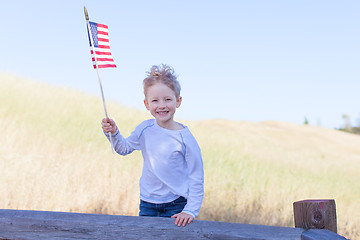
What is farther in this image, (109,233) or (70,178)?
(70,178)

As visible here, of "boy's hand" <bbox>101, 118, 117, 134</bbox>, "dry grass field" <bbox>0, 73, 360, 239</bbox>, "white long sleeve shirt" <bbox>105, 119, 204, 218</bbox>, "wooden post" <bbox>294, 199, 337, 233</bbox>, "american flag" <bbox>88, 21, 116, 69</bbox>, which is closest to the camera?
"wooden post" <bbox>294, 199, 337, 233</bbox>

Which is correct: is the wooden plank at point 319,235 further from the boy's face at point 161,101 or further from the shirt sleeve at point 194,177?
the boy's face at point 161,101

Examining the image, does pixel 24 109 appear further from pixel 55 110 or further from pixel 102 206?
pixel 102 206

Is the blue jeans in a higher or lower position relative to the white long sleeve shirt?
lower

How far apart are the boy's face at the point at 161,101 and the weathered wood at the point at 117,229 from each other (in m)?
0.71

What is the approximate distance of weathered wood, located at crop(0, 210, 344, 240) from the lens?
97.8 inches

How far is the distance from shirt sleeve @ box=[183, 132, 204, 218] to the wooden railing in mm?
123

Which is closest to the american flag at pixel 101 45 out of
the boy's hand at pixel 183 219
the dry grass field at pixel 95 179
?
the boy's hand at pixel 183 219

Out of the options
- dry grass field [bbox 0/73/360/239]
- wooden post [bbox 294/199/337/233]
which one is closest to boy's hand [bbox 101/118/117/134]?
wooden post [bbox 294/199/337/233]

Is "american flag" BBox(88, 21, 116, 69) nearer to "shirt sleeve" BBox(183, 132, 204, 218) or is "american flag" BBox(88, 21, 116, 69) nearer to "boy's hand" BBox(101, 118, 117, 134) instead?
"boy's hand" BBox(101, 118, 117, 134)

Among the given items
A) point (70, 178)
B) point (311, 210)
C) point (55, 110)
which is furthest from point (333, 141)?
point (311, 210)

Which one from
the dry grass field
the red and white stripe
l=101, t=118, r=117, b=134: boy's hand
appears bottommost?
the dry grass field

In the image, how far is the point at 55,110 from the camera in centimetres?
1343

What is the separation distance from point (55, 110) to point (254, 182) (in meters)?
7.52
